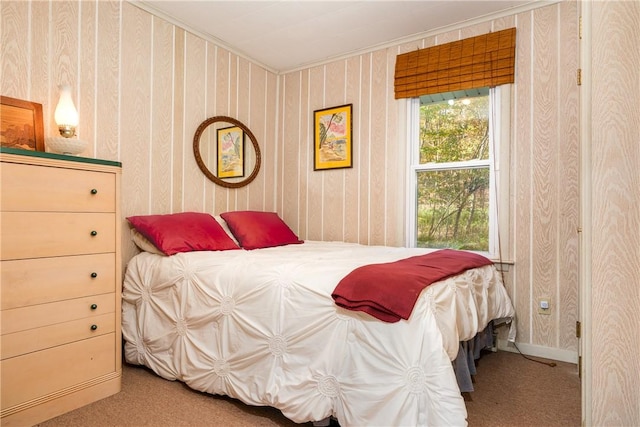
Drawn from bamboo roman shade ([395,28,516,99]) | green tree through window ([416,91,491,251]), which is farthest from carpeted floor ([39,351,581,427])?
bamboo roman shade ([395,28,516,99])

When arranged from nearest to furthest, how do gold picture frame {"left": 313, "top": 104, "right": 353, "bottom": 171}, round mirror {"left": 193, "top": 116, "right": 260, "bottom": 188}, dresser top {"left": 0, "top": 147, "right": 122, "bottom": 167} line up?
dresser top {"left": 0, "top": 147, "right": 122, "bottom": 167} → round mirror {"left": 193, "top": 116, "right": 260, "bottom": 188} → gold picture frame {"left": 313, "top": 104, "right": 353, "bottom": 171}

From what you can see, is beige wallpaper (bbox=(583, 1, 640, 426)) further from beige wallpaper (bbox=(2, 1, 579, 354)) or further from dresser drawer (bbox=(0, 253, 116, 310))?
dresser drawer (bbox=(0, 253, 116, 310))

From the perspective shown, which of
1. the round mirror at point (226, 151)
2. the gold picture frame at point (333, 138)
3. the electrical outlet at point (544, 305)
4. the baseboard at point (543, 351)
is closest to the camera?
the baseboard at point (543, 351)

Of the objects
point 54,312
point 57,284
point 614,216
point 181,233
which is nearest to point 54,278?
point 57,284

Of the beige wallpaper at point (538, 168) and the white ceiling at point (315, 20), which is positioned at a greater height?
the white ceiling at point (315, 20)

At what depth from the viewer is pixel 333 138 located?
378 cm

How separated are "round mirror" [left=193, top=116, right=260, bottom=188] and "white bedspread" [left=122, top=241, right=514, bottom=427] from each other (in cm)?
109

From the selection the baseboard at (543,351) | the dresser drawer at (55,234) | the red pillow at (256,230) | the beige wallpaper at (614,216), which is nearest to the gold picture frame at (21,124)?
the dresser drawer at (55,234)

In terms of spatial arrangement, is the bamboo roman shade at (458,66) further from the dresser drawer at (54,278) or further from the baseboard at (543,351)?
the dresser drawer at (54,278)

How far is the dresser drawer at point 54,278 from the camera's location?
67.9 inches

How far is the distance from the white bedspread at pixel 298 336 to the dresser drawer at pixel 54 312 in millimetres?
339

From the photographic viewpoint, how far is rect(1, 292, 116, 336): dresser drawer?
173 centimetres

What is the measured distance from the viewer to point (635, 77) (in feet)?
3.92

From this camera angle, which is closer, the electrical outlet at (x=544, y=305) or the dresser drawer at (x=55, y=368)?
the dresser drawer at (x=55, y=368)
